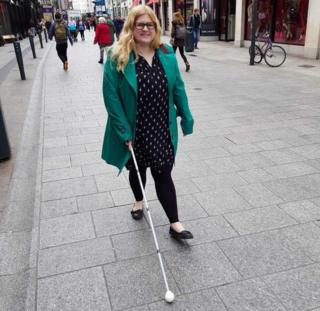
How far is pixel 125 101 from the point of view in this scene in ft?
9.27

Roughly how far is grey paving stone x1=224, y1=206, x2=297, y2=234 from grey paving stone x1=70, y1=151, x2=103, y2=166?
88.1 inches

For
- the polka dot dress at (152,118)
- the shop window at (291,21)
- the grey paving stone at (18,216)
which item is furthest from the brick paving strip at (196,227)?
the shop window at (291,21)

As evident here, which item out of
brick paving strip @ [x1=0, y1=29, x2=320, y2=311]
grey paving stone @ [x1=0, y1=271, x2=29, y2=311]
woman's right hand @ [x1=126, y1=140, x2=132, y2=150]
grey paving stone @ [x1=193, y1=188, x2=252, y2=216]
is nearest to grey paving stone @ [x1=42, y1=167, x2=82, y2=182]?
brick paving strip @ [x1=0, y1=29, x2=320, y2=311]

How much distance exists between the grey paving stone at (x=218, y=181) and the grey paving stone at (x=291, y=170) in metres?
0.48

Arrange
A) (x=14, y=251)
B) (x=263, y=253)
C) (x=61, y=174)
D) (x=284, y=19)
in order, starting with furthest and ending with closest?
(x=284, y=19)
(x=61, y=174)
(x=14, y=251)
(x=263, y=253)

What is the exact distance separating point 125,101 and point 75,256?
134 cm

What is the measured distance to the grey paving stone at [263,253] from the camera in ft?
9.22

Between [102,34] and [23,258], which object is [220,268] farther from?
[102,34]

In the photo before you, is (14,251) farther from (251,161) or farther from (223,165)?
(251,161)

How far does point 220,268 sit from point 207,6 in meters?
22.4

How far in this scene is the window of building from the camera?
14883 mm

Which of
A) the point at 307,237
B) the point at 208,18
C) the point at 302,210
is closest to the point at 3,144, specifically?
the point at 302,210

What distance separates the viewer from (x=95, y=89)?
10.1 metres

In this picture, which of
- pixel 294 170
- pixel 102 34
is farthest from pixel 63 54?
pixel 294 170
